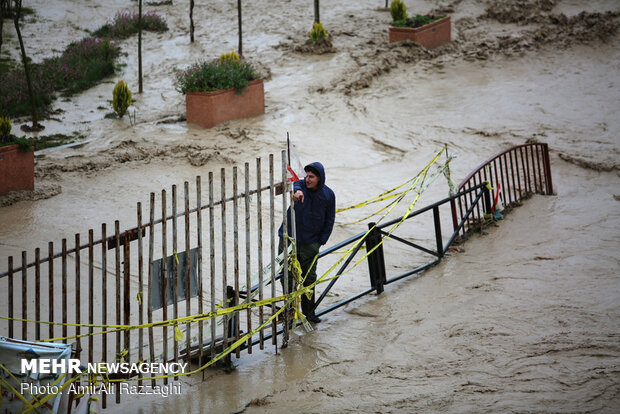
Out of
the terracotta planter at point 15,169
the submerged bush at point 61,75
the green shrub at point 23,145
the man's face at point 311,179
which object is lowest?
the terracotta planter at point 15,169

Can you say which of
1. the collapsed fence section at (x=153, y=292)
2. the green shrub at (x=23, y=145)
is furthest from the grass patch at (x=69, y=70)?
the collapsed fence section at (x=153, y=292)

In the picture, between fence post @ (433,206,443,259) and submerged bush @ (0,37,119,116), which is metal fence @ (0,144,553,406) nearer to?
fence post @ (433,206,443,259)

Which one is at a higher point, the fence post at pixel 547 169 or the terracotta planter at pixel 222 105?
the terracotta planter at pixel 222 105

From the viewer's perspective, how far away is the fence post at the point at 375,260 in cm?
734

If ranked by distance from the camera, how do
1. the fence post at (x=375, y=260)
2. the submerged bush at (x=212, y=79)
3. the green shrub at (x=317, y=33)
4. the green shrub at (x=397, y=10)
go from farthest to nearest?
the green shrub at (x=397, y=10), the green shrub at (x=317, y=33), the submerged bush at (x=212, y=79), the fence post at (x=375, y=260)

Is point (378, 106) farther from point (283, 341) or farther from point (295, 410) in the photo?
point (295, 410)

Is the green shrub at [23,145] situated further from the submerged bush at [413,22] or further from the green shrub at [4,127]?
the submerged bush at [413,22]

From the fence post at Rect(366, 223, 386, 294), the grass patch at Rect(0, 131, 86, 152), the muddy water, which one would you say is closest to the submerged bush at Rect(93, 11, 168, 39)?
the muddy water

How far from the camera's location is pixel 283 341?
6.44m

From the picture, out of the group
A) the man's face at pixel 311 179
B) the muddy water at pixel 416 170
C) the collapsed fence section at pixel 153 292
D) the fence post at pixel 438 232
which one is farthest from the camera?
the fence post at pixel 438 232

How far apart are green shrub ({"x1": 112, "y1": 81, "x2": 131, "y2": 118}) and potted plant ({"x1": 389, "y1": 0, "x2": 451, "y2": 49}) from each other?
25.8 ft

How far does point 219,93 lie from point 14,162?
4683mm

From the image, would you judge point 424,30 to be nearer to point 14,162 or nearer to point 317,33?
point 317,33

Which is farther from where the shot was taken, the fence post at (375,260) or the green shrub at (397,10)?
the green shrub at (397,10)
